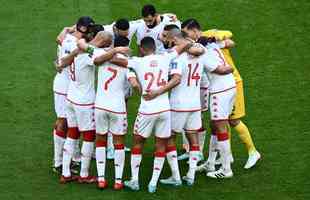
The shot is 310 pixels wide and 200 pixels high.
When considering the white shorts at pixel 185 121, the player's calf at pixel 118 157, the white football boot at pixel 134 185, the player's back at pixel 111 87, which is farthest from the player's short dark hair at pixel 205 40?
the white football boot at pixel 134 185

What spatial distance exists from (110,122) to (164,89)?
91 cm

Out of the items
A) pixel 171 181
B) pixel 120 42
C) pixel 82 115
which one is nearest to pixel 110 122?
pixel 82 115

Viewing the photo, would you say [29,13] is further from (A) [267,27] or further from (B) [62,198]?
(B) [62,198]

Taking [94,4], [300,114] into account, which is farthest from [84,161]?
[94,4]

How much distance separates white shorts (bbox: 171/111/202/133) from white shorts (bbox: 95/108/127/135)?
693 mm

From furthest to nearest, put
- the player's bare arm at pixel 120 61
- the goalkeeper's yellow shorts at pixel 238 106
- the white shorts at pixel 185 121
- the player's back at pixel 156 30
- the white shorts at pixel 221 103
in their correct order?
the player's back at pixel 156 30, the goalkeeper's yellow shorts at pixel 238 106, the white shorts at pixel 221 103, the white shorts at pixel 185 121, the player's bare arm at pixel 120 61

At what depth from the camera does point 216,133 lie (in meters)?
13.0

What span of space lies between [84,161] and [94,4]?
20.3 feet

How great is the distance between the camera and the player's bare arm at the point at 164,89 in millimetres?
12117

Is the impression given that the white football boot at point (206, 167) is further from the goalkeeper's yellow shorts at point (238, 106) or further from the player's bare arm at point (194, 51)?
the player's bare arm at point (194, 51)

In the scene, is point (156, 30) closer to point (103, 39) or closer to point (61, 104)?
point (103, 39)

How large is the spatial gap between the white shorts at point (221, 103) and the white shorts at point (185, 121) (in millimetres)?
349

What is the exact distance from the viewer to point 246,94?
615 inches

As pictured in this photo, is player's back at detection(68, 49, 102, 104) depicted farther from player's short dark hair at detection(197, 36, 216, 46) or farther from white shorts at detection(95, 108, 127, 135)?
player's short dark hair at detection(197, 36, 216, 46)
